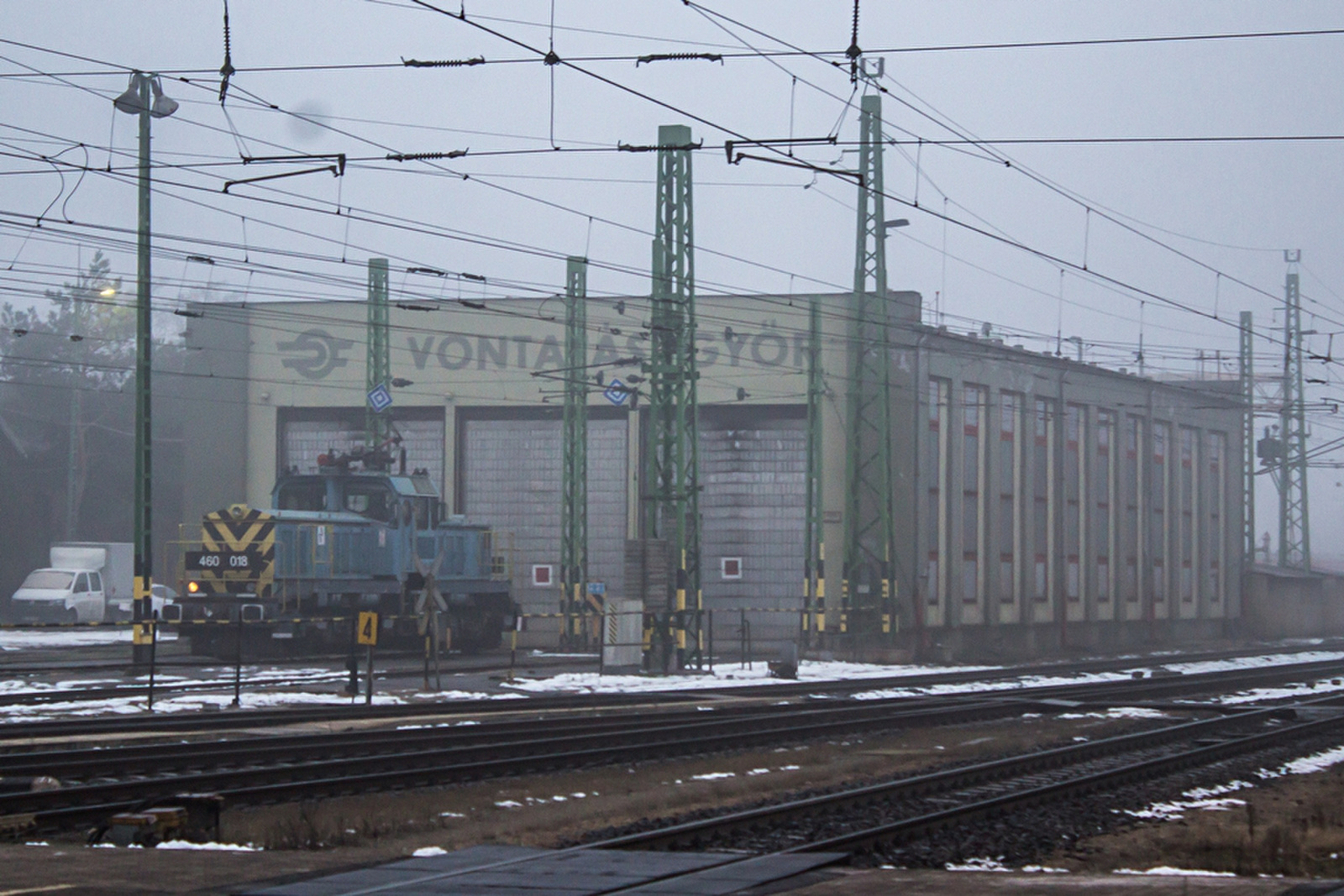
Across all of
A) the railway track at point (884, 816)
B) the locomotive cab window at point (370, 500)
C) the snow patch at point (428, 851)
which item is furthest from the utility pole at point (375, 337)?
the snow patch at point (428, 851)

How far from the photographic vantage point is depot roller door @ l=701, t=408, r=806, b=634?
4625 cm

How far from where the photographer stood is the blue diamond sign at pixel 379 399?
127ft

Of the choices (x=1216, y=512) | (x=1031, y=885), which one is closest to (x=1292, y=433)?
(x=1216, y=512)

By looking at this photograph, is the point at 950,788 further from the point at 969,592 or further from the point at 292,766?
the point at 969,592

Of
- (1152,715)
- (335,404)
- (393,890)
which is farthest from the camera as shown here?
(335,404)

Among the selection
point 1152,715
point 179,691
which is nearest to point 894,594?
point 1152,715

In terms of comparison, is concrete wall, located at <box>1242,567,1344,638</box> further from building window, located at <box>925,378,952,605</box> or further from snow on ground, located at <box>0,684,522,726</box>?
snow on ground, located at <box>0,684,522,726</box>

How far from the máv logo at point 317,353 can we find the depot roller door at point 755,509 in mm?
11941

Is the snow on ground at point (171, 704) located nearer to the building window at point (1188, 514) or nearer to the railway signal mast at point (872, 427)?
the railway signal mast at point (872, 427)

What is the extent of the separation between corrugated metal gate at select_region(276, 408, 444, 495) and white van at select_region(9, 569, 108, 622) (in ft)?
23.5

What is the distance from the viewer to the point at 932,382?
146 ft

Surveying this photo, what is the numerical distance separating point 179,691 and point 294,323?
1040 inches

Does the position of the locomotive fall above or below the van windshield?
above

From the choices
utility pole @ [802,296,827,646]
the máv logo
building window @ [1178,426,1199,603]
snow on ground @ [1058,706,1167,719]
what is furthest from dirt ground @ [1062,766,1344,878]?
building window @ [1178,426,1199,603]
